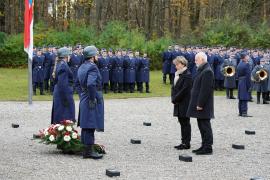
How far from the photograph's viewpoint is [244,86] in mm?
18750

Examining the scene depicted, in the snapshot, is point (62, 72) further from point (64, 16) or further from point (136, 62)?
point (64, 16)

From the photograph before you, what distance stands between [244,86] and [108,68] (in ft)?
30.1

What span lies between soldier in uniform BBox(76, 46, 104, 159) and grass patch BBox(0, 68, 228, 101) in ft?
41.1

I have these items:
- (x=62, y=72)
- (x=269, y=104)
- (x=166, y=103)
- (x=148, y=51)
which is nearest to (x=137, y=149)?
(x=62, y=72)

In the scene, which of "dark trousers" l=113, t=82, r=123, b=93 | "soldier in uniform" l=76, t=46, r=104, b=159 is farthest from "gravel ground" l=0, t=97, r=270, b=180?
"dark trousers" l=113, t=82, r=123, b=93

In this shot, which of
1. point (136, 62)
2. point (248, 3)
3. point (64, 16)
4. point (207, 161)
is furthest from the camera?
point (64, 16)

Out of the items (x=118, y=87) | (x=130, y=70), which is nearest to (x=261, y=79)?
(x=130, y=70)

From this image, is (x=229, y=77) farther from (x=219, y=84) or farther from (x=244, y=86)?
(x=244, y=86)

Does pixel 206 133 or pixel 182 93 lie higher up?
pixel 182 93

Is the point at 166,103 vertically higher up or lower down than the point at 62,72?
lower down

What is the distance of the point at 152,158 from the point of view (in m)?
11.5

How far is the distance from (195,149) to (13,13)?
4382 cm

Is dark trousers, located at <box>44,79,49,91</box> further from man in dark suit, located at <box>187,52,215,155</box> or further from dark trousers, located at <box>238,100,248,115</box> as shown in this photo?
man in dark suit, located at <box>187,52,215,155</box>

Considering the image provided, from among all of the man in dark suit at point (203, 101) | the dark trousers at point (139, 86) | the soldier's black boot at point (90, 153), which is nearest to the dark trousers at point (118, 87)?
the dark trousers at point (139, 86)
